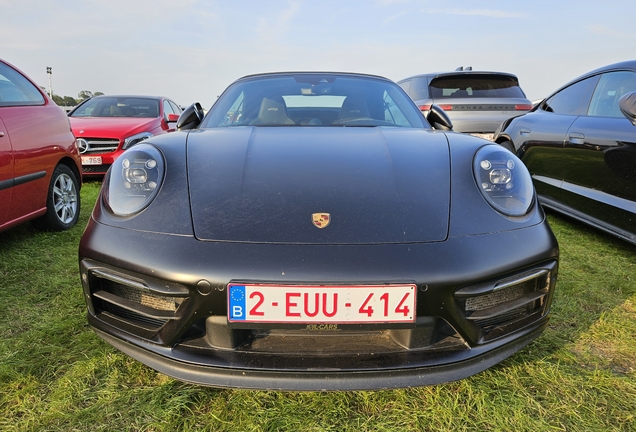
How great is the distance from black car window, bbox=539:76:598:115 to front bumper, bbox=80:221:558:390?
264 cm

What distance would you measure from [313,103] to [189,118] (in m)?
0.72

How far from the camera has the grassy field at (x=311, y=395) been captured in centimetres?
138

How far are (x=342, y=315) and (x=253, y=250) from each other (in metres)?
0.31

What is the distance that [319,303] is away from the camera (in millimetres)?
1229

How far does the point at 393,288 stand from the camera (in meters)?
1.23

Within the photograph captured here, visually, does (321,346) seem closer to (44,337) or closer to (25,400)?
(25,400)

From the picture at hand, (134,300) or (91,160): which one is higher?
(134,300)

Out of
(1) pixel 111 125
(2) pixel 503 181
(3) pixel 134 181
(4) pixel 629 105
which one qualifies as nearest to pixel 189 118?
(3) pixel 134 181

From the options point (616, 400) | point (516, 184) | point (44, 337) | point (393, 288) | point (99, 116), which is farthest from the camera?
point (99, 116)

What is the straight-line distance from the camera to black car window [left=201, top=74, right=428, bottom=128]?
2.40 m

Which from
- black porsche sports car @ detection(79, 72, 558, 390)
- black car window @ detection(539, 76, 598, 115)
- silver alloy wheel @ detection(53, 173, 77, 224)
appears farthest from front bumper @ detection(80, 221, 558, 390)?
black car window @ detection(539, 76, 598, 115)

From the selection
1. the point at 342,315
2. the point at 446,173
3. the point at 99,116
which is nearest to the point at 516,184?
the point at 446,173

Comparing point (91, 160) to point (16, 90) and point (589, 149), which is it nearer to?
point (16, 90)

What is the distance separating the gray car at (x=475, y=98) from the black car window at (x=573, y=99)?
79.8 inches
